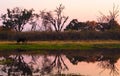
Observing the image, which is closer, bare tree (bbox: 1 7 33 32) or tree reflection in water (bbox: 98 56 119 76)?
tree reflection in water (bbox: 98 56 119 76)

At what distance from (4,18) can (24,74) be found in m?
73.3

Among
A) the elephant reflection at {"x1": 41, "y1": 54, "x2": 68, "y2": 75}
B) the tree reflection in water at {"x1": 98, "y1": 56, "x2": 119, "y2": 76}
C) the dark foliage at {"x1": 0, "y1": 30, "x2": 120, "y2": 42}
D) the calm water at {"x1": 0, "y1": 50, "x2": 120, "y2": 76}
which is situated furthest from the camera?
the dark foliage at {"x1": 0, "y1": 30, "x2": 120, "y2": 42}

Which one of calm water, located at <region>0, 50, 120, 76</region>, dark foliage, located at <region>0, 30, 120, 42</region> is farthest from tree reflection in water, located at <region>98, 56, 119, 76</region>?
dark foliage, located at <region>0, 30, 120, 42</region>

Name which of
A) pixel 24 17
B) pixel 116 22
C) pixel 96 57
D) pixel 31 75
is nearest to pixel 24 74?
pixel 31 75

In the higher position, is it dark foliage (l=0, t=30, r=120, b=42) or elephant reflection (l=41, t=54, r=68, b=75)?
elephant reflection (l=41, t=54, r=68, b=75)

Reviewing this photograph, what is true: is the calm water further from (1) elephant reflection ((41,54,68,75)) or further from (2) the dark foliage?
(2) the dark foliage

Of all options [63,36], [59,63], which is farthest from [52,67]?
[63,36]

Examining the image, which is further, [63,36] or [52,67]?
[63,36]

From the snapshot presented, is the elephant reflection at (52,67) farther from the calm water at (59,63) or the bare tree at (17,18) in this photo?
the bare tree at (17,18)

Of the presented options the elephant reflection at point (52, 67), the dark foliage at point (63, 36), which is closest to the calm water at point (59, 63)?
the elephant reflection at point (52, 67)

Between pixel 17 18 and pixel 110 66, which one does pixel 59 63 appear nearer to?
pixel 110 66

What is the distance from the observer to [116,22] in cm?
8931

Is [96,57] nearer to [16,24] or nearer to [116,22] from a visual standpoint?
[116,22]

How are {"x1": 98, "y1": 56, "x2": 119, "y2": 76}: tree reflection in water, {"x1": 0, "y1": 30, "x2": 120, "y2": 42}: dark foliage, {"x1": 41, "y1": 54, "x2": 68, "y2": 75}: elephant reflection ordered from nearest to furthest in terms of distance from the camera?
{"x1": 98, "y1": 56, "x2": 119, "y2": 76}: tree reflection in water < {"x1": 41, "y1": 54, "x2": 68, "y2": 75}: elephant reflection < {"x1": 0, "y1": 30, "x2": 120, "y2": 42}: dark foliage
